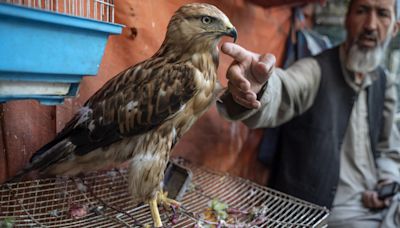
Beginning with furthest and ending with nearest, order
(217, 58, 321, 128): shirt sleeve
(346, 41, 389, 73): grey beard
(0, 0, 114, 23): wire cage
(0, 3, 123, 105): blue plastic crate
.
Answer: (346, 41, 389, 73): grey beard
(217, 58, 321, 128): shirt sleeve
(0, 0, 114, 23): wire cage
(0, 3, 123, 105): blue plastic crate

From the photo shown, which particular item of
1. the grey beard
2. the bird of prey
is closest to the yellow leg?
the bird of prey

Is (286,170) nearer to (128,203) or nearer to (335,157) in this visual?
(335,157)

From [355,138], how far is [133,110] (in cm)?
129

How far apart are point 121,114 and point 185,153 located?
0.65 meters

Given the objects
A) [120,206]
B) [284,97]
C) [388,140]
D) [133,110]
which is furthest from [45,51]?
[388,140]

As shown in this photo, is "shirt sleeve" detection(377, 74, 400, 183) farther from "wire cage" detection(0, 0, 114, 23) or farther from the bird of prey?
"wire cage" detection(0, 0, 114, 23)

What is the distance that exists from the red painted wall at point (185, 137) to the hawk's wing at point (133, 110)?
0.59ft

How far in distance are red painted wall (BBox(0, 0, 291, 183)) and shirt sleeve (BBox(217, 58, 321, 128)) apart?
0.19 meters

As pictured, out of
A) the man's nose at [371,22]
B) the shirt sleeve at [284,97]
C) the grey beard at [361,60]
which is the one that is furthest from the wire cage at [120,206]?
the man's nose at [371,22]

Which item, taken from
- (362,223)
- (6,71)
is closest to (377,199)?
(362,223)

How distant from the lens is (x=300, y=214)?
1.29m

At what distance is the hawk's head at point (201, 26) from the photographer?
102 centimetres

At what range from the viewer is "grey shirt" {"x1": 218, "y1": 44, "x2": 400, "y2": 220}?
180cm

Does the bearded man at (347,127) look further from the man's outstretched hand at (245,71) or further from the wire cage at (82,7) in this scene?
the wire cage at (82,7)
